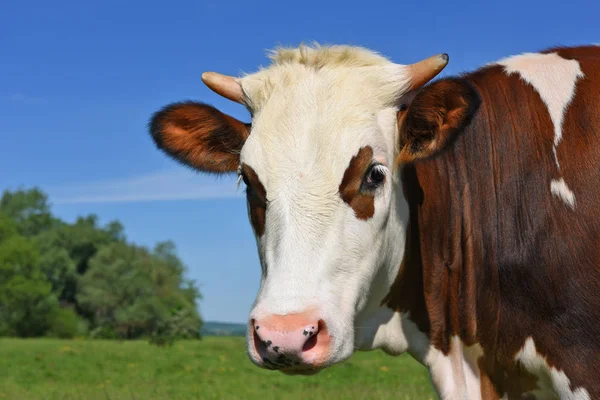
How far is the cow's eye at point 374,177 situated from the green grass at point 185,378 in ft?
18.7

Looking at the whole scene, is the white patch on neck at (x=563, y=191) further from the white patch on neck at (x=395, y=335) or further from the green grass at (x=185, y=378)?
the green grass at (x=185, y=378)

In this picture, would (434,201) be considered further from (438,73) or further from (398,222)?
(438,73)

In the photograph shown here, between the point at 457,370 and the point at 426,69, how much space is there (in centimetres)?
198

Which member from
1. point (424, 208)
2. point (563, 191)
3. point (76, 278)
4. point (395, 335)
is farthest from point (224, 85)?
point (76, 278)

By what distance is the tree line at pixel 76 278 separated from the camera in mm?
72188

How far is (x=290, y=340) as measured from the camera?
3674 millimetres

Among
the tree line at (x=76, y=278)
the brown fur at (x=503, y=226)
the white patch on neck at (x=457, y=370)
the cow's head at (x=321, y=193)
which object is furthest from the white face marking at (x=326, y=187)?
the tree line at (x=76, y=278)

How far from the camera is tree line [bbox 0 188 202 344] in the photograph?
7219 cm

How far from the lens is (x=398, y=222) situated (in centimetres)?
470

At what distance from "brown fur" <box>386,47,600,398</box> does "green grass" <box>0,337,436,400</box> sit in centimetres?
483

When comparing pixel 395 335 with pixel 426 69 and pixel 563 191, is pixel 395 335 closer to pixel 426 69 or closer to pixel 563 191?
pixel 563 191

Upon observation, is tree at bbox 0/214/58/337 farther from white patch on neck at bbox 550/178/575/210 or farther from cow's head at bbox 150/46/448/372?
white patch on neck at bbox 550/178/575/210

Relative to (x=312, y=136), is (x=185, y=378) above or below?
below

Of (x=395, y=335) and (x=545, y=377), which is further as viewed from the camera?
(x=395, y=335)
